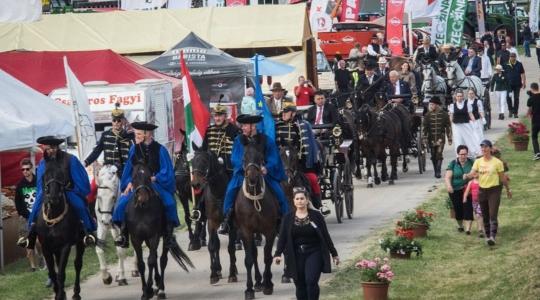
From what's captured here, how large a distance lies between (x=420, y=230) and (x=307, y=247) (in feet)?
25.7

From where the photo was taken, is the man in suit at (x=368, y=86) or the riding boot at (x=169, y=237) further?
the man in suit at (x=368, y=86)

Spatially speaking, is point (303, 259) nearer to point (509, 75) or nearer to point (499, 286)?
point (499, 286)

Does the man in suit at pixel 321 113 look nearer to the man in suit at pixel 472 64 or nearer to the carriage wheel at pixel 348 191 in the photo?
the carriage wheel at pixel 348 191

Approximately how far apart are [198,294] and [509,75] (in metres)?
26.7

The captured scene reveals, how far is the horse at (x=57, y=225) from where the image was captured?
60.5 ft

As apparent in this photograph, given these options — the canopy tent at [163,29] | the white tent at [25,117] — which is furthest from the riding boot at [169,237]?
the canopy tent at [163,29]

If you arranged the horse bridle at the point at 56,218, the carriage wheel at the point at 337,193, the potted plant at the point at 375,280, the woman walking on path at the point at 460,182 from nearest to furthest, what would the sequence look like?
the potted plant at the point at 375,280
the horse bridle at the point at 56,218
the woman walking on path at the point at 460,182
the carriage wheel at the point at 337,193

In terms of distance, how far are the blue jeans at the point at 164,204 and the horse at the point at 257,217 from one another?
2.88ft

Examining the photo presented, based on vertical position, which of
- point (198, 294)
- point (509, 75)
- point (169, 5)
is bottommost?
point (198, 294)

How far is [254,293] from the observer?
1867 centimetres

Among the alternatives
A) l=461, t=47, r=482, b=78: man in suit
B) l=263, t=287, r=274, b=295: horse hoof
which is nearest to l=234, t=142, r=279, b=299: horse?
l=263, t=287, r=274, b=295: horse hoof

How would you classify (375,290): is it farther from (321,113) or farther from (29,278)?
(321,113)

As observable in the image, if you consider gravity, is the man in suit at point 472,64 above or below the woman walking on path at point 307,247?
above

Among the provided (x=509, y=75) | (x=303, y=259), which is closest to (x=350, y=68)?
(x=509, y=75)
